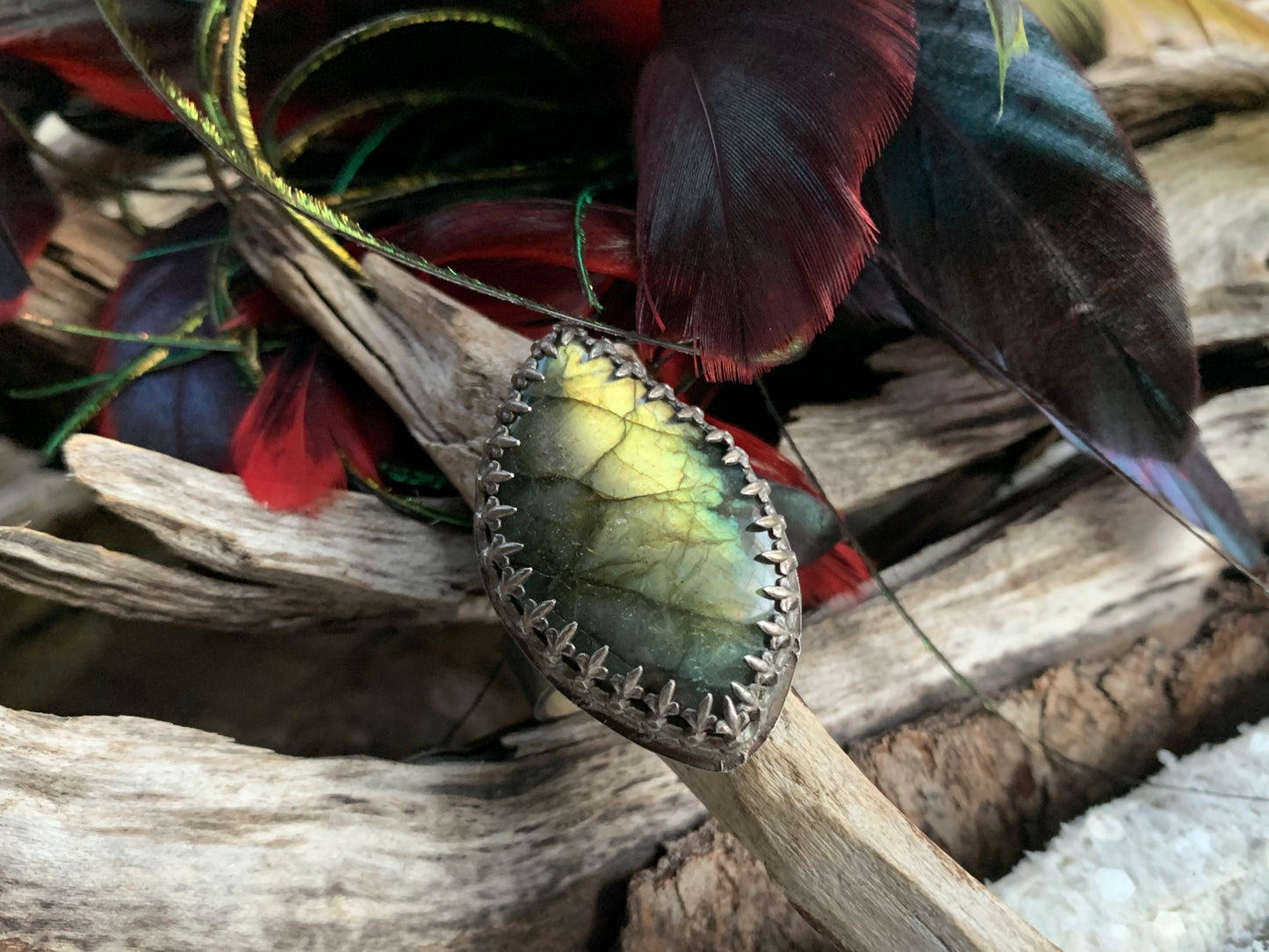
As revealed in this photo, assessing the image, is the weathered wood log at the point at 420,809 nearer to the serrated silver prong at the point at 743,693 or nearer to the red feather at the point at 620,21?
the serrated silver prong at the point at 743,693

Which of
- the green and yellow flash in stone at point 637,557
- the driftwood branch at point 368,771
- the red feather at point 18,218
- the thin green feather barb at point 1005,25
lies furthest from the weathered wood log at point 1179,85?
the red feather at point 18,218

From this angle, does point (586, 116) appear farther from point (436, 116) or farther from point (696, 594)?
point (696, 594)

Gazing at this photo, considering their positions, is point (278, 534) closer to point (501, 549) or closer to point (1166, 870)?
point (501, 549)

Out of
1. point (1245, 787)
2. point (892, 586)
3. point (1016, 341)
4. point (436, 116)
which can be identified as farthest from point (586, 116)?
point (1245, 787)

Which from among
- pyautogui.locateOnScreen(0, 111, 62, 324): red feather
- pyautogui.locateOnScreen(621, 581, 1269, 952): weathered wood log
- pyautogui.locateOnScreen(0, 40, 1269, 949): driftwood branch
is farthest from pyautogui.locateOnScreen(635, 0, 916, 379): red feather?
pyautogui.locateOnScreen(0, 111, 62, 324): red feather

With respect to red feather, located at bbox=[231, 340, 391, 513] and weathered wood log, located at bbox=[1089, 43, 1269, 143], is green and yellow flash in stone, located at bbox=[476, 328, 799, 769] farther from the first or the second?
weathered wood log, located at bbox=[1089, 43, 1269, 143]
